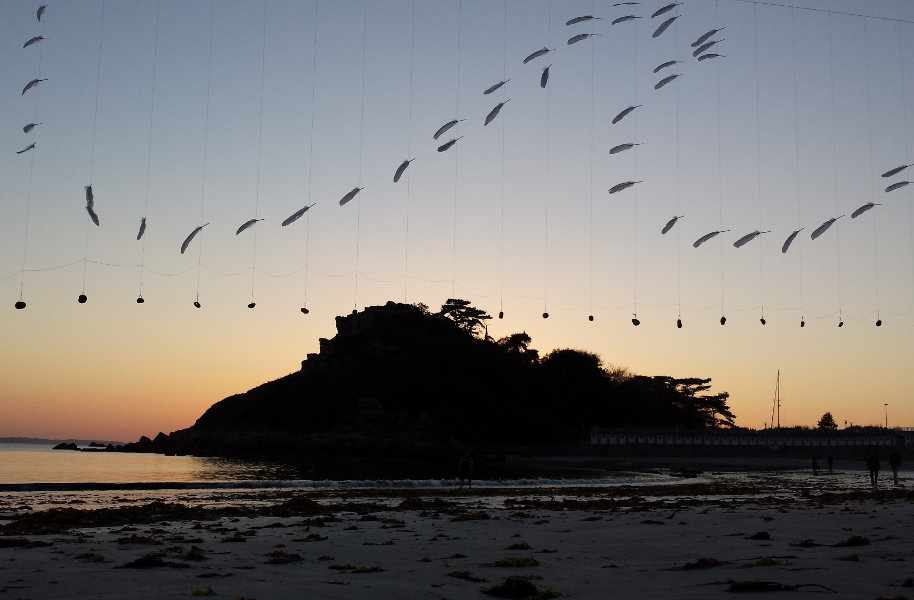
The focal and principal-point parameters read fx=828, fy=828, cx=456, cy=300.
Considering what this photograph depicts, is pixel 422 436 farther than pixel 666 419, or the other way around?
pixel 666 419

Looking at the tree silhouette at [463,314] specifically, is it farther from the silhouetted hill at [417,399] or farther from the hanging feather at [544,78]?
the hanging feather at [544,78]

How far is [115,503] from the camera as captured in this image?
29781 mm

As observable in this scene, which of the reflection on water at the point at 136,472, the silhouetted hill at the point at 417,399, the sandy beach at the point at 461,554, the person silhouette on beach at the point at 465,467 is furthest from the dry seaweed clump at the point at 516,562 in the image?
the silhouetted hill at the point at 417,399

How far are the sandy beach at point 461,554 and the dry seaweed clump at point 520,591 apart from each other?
0.09 feet

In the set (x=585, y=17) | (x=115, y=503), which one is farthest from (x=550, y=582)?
(x=115, y=503)

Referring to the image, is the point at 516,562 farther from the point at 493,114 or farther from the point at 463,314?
the point at 463,314

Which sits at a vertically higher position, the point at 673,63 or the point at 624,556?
the point at 673,63

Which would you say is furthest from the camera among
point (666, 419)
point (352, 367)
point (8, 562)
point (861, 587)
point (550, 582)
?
point (666, 419)

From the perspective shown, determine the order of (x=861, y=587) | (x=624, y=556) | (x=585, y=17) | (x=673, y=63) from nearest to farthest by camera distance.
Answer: (x=861, y=587) → (x=624, y=556) → (x=585, y=17) → (x=673, y=63)

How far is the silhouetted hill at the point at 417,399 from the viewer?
423ft

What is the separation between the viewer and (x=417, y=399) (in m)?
142

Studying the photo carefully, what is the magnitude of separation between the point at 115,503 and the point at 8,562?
61.8 ft

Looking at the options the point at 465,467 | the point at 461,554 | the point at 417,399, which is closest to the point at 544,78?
the point at 461,554

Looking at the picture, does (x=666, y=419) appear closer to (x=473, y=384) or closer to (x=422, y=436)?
(x=473, y=384)
